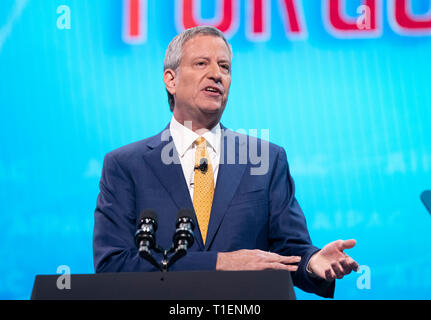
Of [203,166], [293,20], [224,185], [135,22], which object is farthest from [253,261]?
[135,22]

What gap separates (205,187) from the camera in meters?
2.27

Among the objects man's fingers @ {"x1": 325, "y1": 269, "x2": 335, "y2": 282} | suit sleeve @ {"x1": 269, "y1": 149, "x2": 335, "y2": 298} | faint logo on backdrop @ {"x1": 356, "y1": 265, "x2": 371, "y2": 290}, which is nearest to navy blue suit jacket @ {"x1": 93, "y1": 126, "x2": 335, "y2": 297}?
suit sleeve @ {"x1": 269, "y1": 149, "x2": 335, "y2": 298}

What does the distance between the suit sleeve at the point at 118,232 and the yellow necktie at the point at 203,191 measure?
0.25 meters

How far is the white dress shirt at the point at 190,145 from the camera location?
232 centimetres

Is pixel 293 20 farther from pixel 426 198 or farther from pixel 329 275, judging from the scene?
pixel 329 275

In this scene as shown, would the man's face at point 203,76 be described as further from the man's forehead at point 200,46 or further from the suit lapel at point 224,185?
the suit lapel at point 224,185

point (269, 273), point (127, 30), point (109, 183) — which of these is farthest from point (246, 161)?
point (127, 30)

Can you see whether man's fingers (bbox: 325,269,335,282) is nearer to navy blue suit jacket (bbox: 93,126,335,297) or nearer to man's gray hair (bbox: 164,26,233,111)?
navy blue suit jacket (bbox: 93,126,335,297)

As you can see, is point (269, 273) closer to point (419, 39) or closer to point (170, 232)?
point (170, 232)

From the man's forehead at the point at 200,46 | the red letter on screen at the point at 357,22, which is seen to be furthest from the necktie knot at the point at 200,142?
the red letter on screen at the point at 357,22

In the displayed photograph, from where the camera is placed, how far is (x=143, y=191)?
2.26 m

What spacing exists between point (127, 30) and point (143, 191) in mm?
1525

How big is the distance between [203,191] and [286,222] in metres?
0.35
